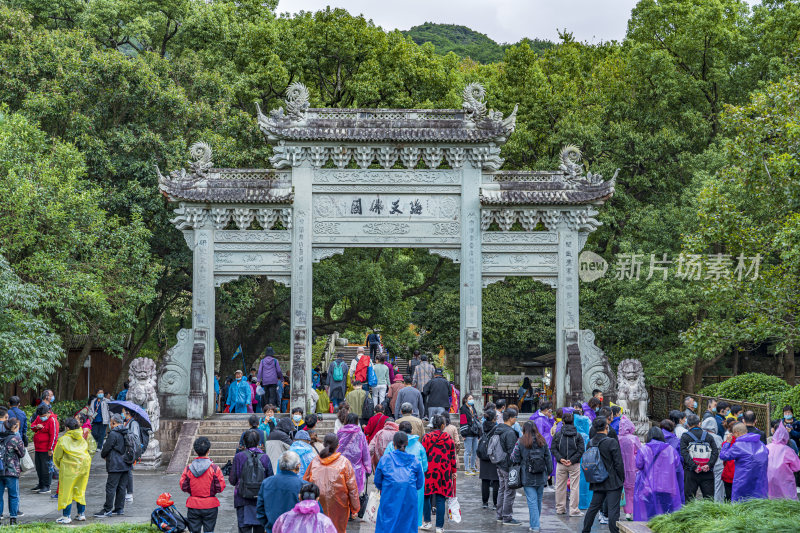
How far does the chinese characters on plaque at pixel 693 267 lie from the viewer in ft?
59.9

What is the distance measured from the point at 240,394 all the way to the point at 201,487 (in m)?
9.65

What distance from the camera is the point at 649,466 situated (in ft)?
38.1

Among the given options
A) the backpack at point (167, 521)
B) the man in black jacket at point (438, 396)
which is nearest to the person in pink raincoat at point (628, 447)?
the man in black jacket at point (438, 396)

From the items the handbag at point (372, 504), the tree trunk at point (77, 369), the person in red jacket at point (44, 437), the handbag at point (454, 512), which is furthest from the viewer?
the tree trunk at point (77, 369)

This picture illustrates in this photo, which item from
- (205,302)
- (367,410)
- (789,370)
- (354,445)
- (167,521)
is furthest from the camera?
(789,370)

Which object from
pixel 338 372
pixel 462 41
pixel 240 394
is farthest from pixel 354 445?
pixel 462 41

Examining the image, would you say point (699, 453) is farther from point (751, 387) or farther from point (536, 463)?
point (751, 387)

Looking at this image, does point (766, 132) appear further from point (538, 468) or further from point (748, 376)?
point (538, 468)

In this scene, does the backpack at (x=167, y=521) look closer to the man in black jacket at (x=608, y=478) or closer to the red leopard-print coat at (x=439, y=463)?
the red leopard-print coat at (x=439, y=463)

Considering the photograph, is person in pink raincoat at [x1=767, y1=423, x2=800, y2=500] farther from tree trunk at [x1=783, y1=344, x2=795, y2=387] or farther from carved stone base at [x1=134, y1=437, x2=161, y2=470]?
tree trunk at [x1=783, y1=344, x2=795, y2=387]

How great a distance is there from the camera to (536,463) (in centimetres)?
1147

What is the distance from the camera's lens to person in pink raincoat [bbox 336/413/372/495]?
36.4 ft

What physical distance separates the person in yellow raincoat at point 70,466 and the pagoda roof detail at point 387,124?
9782 mm

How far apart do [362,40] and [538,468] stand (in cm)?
2117
